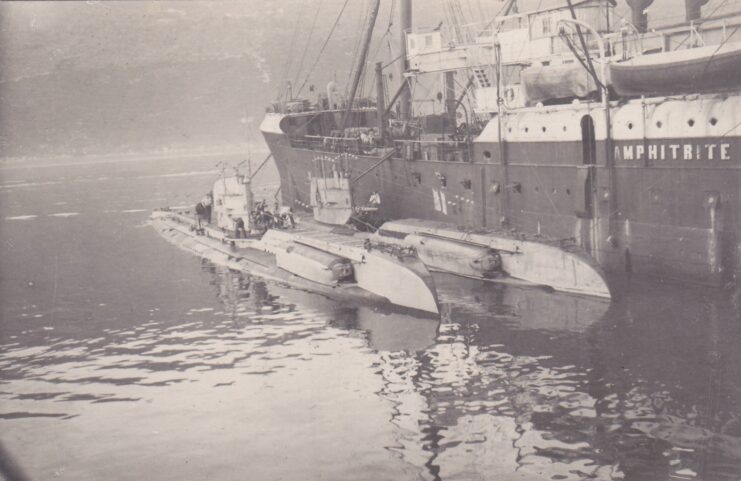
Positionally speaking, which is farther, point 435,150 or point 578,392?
point 435,150

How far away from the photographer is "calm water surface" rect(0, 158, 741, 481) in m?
15.3

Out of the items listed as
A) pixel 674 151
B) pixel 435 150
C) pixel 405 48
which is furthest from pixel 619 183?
pixel 405 48

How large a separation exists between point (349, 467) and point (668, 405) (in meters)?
7.73

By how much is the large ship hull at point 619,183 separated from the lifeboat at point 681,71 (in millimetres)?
914

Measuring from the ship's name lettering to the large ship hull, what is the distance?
0.04 meters

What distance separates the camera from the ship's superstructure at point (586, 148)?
26.8 meters

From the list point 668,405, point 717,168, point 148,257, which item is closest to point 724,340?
point 668,405

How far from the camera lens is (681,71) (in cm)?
2653

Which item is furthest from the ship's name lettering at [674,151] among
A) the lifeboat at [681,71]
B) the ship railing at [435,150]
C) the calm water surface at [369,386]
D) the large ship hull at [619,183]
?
the ship railing at [435,150]

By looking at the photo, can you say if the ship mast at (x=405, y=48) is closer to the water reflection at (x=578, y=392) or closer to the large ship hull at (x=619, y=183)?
the large ship hull at (x=619, y=183)

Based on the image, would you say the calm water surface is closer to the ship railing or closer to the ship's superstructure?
the ship's superstructure

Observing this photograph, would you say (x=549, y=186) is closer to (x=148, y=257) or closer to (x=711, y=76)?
(x=711, y=76)

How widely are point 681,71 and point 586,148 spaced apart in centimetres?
574

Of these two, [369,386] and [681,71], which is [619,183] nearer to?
[681,71]
